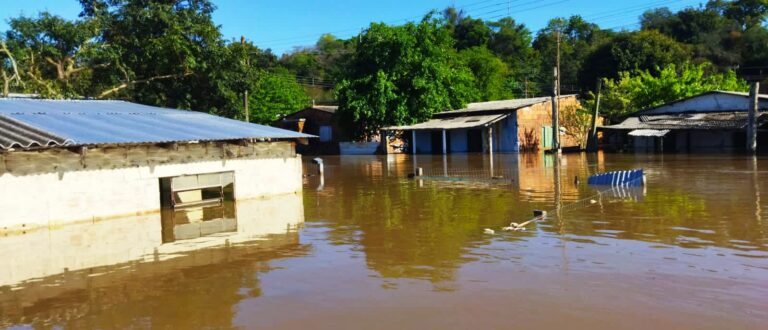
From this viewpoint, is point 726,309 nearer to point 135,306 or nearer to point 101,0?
point 135,306

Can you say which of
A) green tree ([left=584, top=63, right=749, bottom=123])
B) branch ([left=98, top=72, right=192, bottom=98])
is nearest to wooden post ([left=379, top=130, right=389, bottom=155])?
green tree ([left=584, top=63, right=749, bottom=123])

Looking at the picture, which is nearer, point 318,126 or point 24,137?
point 24,137

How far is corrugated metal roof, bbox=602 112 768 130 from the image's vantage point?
30084 millimetres

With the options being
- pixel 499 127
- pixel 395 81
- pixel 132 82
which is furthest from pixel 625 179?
pixel 395 81

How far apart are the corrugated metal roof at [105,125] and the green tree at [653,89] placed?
2756 centimetres

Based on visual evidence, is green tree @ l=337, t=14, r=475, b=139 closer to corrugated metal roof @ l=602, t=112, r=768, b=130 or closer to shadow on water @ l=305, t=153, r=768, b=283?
corrugated metal roof @ l=602, t=112, r=768, b=130

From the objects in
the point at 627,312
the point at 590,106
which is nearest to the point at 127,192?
the point at 627,312

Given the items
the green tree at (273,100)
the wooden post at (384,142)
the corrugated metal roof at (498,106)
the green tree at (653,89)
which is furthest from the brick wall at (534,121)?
the green tree at (273,100)

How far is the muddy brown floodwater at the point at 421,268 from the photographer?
6.71m

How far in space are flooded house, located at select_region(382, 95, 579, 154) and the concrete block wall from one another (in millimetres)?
20471

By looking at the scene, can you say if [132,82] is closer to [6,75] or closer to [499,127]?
[6,75]

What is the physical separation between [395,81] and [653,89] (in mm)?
16439

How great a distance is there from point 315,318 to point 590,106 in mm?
35758

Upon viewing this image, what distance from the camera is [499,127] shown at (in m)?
38.3
